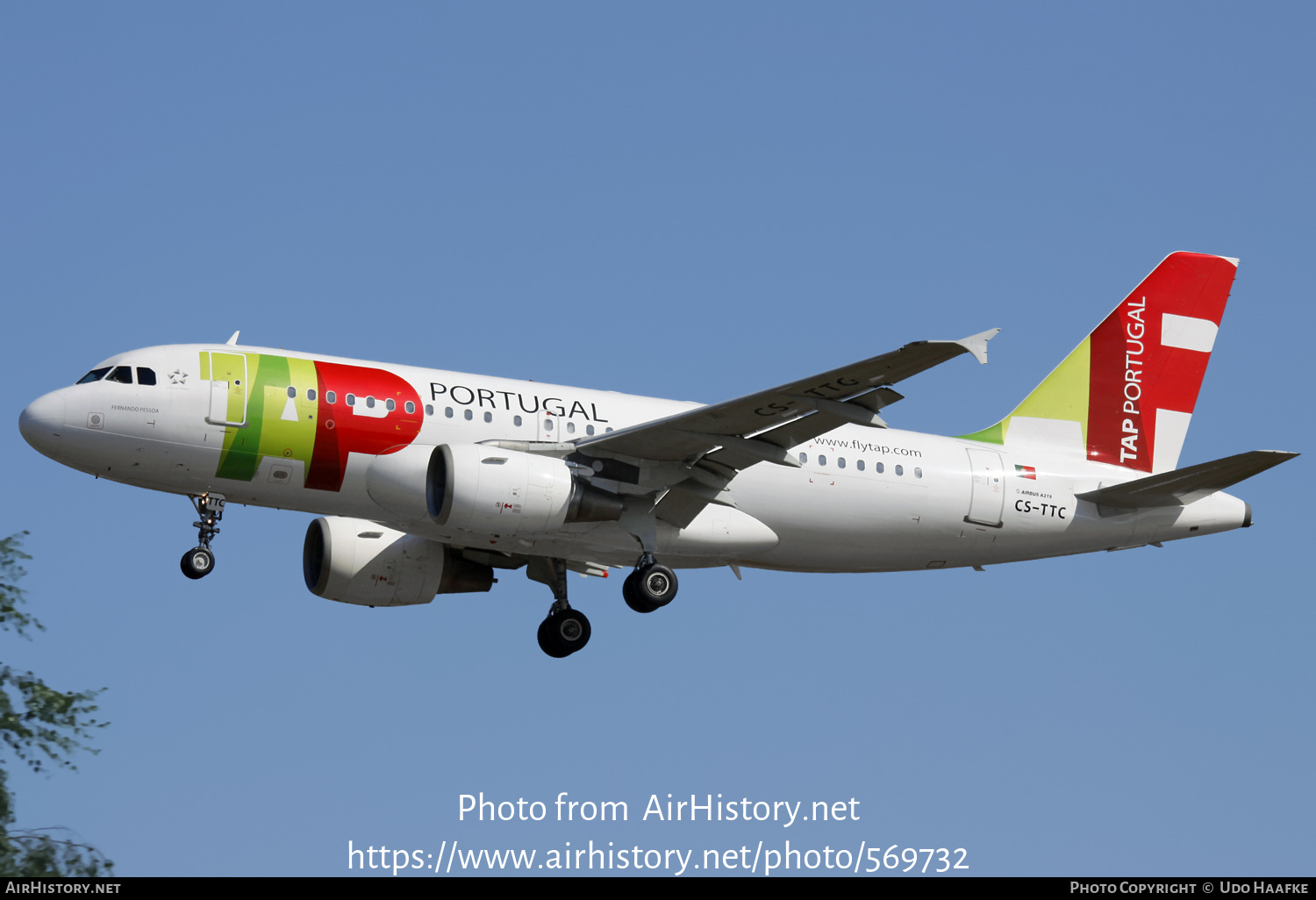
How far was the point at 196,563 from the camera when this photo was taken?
98.9ft

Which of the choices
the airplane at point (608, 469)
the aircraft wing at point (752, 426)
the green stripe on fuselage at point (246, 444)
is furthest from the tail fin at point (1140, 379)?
the green stripe on fuselage at point (246, 444)

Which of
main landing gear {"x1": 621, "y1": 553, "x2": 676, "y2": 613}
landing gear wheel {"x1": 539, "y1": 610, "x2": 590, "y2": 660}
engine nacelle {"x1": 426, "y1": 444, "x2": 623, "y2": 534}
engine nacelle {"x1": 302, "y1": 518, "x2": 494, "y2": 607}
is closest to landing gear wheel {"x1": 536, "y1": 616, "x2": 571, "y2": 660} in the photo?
landing gear wheel {"x1": 539, "y1": 610, "x2": 590, "y2": 660}

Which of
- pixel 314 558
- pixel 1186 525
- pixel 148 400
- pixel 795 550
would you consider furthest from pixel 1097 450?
pixel 148 400

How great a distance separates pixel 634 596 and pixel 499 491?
3.39 metres

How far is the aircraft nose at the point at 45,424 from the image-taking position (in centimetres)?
2952

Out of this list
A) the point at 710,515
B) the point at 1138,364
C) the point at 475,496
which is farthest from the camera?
the point at 1138,364

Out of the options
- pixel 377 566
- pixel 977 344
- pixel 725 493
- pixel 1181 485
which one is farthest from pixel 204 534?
pixel 1181 485

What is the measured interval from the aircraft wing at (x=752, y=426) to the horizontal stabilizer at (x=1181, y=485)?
7.11m

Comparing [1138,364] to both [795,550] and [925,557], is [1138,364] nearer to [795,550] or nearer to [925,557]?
[925,557]

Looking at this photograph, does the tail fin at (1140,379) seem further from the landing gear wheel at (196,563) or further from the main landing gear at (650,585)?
the landing gear wheel at (196,563)

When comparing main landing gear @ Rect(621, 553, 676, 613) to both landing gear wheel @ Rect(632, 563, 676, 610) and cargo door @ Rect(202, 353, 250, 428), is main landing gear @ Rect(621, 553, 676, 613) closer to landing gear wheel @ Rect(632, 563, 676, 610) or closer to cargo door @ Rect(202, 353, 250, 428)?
landing gear wheel @ Rect(632, 563, 676, 610)

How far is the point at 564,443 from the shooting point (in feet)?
101

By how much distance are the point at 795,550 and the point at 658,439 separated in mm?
4098

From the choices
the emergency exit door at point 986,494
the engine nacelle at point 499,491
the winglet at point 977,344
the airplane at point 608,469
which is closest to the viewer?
the winglet at point 977,344
